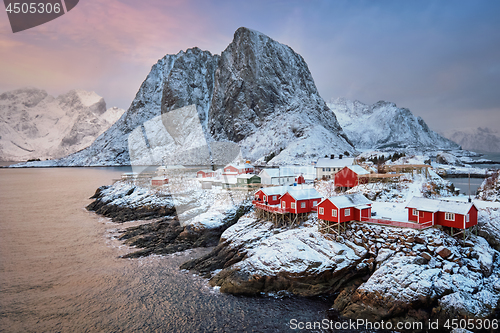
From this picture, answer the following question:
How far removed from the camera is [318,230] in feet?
84.9

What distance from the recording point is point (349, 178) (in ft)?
131

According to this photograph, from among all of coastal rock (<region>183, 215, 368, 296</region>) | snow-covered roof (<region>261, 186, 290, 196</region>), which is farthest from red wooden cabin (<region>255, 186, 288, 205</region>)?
coastal rock (<region>183, 215, 368, 296</region>)

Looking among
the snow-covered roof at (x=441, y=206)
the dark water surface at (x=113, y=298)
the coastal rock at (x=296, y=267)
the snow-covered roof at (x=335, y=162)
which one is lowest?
the dark water surface at (x=113, y=298)

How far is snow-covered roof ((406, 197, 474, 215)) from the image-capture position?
21969 mm

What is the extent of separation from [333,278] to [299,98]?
152m

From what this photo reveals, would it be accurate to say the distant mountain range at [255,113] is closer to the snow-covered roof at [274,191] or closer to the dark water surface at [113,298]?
the snow-covered roof at [274,191]

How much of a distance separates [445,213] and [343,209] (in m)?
8.20

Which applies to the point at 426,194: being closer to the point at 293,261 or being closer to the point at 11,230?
the point at 293,261

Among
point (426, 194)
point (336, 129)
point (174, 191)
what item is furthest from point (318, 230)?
point (336, 129)

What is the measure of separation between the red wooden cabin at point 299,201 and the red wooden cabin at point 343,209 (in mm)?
4176

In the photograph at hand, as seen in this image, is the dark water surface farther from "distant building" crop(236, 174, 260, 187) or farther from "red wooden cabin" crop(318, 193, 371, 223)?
"distant building" crop(236, 174, 260, 187)

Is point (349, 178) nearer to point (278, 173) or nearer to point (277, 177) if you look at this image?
point (277, 177)

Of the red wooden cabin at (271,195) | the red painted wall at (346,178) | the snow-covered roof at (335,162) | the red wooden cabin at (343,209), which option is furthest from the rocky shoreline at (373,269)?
the snow-covered roof at (335,162)

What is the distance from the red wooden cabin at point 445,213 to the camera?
21652 millimetres
